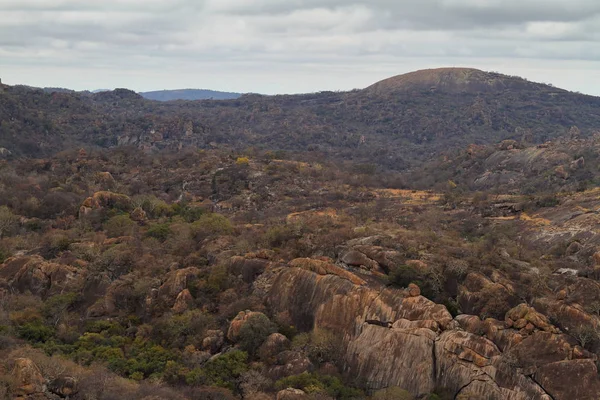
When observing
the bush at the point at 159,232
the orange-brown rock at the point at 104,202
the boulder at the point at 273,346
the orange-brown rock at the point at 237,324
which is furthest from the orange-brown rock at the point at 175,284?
the orange-brown rock at the point at 104,202

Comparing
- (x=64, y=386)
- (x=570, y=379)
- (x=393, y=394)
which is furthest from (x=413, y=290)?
(x=64, y=386)

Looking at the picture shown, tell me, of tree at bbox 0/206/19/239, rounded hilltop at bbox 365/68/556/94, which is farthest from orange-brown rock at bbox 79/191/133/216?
rounded hilltop at bbox 365/68/556/94

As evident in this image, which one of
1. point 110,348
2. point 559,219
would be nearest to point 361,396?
point 110,348

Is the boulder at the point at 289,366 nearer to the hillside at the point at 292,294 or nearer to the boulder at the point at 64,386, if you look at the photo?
the hillside at the point at 292,294

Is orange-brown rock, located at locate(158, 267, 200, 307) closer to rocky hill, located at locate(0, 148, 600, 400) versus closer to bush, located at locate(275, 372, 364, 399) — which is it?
rocky hill, located at locate(0, 148, 600, 400)

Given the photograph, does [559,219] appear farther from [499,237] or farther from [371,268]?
[371,268]

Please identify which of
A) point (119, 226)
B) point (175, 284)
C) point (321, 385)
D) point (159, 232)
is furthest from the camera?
point (119, 226)

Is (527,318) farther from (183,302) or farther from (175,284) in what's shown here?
(175,284)
